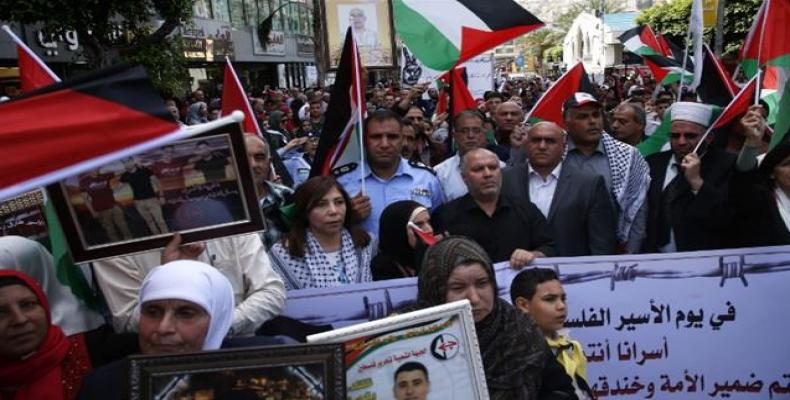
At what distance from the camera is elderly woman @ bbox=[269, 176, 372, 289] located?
3504mm

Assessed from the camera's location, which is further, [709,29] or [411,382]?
[709,29]

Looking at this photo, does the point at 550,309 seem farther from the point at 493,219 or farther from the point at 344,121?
the point at 344,121

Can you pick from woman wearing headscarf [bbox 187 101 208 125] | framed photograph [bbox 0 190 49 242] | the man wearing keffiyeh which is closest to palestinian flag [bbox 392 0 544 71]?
the man wearing keffiyeh

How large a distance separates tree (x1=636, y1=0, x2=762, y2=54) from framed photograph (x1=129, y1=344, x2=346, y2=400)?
21.3 m

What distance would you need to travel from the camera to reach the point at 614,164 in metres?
4.59

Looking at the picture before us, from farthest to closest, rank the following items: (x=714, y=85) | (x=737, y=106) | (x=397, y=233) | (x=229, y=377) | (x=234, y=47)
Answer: (x=234, y=47) → (x=714, y=85) → (x=737, y=106) → (x=397, y=233) → (x=229, y=377)

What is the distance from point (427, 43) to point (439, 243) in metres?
3.38

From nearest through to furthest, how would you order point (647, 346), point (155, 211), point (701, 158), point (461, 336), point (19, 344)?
point (461, 336) → point (19, 344) → point (155, 211) → point (647, 346) → point (701, 158)

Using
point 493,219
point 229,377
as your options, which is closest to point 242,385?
point 229,377

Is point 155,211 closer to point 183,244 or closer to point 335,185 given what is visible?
point 183,244

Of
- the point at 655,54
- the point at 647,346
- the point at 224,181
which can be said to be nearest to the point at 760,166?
the point at 647,346

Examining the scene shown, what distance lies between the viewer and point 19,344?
7.45 feet

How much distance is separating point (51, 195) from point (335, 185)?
4.81 ft

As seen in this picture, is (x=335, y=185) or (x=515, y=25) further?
(x=515, y=25)
